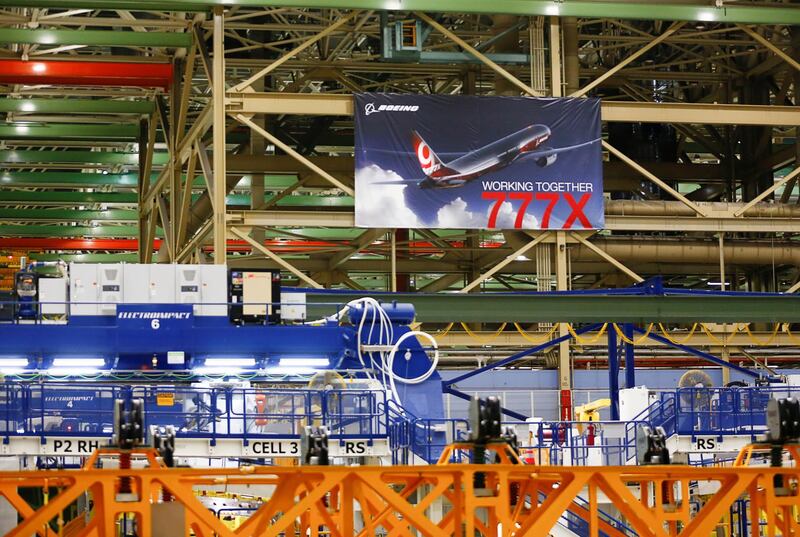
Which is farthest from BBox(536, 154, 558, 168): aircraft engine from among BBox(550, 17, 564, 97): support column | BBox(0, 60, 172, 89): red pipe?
BBox(0, 60, 172, 89): red pipe

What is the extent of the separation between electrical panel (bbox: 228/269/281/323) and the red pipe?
14.6 meters

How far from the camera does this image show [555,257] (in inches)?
1784

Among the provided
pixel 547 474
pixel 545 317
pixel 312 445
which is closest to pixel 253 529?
pixel 312 445

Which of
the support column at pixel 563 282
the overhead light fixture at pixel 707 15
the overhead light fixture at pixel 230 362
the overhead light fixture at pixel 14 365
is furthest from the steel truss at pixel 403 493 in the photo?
the overhead light fixture at pixel 707 15

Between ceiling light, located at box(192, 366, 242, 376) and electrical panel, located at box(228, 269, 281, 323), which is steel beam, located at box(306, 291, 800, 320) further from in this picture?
ceiling light, located at box(192, 366, 242, 376)

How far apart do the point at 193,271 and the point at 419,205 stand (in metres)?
11.2

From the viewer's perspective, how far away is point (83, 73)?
152 feet

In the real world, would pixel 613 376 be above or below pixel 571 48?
below

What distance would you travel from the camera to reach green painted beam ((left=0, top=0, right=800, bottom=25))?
4169 centimetres

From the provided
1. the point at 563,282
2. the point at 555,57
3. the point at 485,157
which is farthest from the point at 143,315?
the point at 555,57

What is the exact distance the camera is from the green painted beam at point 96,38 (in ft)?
144

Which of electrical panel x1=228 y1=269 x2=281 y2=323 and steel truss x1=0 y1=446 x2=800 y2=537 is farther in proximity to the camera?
electrical panel x1=228 y1=269 x2=281 y2=323

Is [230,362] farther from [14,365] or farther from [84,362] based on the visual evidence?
[14,365]

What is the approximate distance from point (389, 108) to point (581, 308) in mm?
9693
